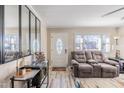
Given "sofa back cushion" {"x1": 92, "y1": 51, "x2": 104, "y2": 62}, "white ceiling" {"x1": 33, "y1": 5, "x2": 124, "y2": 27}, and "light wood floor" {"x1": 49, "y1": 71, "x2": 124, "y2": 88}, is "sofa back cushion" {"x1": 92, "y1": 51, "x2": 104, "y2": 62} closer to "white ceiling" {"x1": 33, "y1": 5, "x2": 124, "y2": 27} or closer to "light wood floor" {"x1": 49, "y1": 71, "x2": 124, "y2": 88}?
"light wood floor" {"x1": 49, "y1": 71, "x2": 124, "y2": 88}

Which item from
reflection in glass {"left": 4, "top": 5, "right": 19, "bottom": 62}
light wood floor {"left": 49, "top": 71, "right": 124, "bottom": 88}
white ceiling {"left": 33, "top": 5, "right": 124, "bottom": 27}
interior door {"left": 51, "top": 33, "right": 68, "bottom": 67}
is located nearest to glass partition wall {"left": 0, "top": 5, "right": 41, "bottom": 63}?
reflection in glass {"left": 4, "top": 5, "right": 19, "bottom": 62}

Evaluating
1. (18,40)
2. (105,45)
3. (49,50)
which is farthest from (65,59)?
(18,40)

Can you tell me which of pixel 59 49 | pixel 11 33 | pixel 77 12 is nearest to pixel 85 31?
pixel 59 49

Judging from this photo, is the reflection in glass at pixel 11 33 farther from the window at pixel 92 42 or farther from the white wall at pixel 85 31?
the window at pixel 92 42

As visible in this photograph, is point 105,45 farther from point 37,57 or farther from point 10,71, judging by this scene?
point 10,71

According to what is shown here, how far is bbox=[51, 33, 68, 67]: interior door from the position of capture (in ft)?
27.5

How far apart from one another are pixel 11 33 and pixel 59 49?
230 inches

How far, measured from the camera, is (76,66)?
595 cm

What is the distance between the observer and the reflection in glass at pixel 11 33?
2.40 m

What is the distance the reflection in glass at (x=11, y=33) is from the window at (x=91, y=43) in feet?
18.9

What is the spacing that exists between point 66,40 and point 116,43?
8.86ft

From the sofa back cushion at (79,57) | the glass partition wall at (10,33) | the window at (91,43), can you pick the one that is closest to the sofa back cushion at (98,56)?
the sofa back cushion at (79,57)

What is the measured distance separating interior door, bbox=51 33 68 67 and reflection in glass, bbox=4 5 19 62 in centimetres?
549

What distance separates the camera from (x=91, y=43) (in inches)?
331
